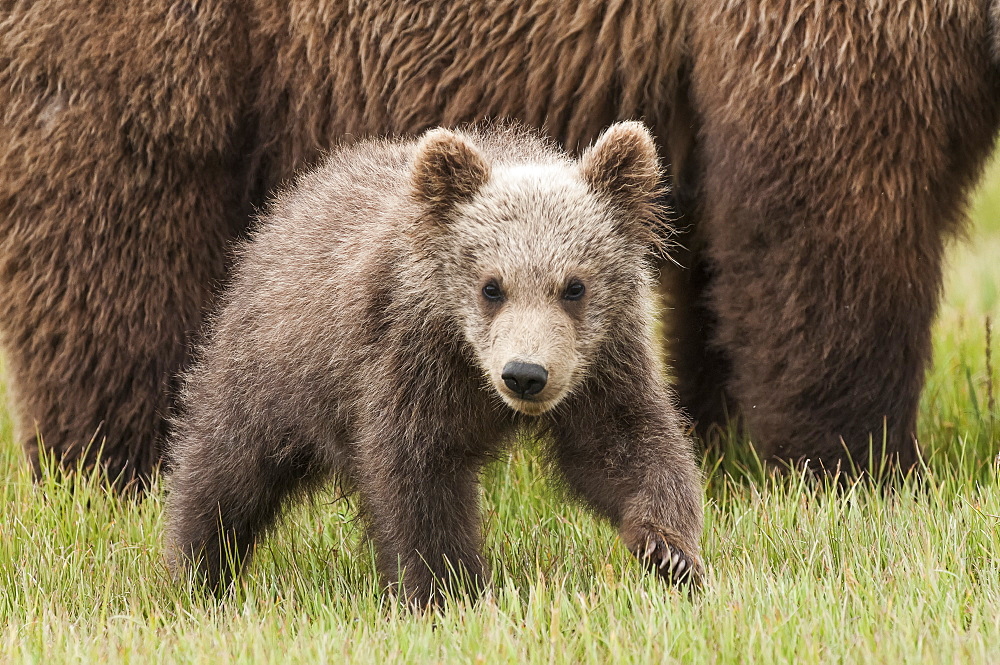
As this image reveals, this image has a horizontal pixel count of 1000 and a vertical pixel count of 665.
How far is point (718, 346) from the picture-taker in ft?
19.2

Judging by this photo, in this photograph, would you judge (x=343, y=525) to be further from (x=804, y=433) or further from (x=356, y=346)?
(x=804, y=433)

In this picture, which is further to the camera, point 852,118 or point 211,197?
point 211,197

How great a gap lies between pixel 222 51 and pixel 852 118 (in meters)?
2.37

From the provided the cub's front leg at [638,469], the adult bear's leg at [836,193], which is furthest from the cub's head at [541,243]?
the adult bear's leg at [836,193]

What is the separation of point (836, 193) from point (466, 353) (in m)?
1.59

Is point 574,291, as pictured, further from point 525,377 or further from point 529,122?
point 529,122

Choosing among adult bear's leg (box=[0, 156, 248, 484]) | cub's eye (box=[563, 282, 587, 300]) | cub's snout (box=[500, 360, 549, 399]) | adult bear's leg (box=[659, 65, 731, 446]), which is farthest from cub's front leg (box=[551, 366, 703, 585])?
adult bear's leg (box=[0, 156, 248, 484])

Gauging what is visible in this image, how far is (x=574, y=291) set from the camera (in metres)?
4.28

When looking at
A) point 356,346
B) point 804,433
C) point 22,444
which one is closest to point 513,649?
point 356,346

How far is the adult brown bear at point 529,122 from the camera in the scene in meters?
5.24

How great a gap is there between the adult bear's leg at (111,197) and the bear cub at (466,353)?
49.5 inches

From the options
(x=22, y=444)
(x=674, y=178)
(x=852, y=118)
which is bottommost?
(x=22, y=444)

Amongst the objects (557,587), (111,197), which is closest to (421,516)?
(557,587)

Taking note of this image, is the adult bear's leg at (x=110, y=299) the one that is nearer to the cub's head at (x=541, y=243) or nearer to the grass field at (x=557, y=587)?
the grass field at (x=557, y=587)
